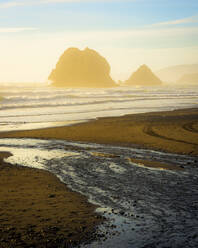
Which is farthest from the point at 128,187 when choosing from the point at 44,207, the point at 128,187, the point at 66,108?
the point at 66,108

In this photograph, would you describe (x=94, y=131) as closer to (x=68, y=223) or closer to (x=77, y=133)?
(x=77, y=133)

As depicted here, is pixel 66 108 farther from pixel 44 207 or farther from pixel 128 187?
pixel 44 207

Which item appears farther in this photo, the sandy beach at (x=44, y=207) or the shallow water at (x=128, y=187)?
the shallow water at (x=128, y=187)

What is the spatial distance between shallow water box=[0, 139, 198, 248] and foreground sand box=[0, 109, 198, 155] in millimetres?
1693

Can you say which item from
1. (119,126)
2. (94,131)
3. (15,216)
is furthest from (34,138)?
(15,216)

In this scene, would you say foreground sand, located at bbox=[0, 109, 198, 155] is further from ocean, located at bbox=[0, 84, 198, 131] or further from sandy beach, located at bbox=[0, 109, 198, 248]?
ocean, located at bbox=[0, 84, 198, 131]

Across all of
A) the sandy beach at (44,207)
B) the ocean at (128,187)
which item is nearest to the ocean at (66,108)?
the ocean at (128,187)

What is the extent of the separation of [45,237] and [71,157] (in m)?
8.27

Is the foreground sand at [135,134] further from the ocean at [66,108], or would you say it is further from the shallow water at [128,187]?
the ocean at [66,108]

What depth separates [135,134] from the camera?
Answer: 21.6 m

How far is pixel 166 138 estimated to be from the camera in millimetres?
19781

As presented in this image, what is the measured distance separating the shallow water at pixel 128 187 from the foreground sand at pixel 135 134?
1693 mm

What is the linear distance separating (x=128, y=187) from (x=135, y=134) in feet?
36.8

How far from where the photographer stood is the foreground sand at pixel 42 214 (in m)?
7.03
